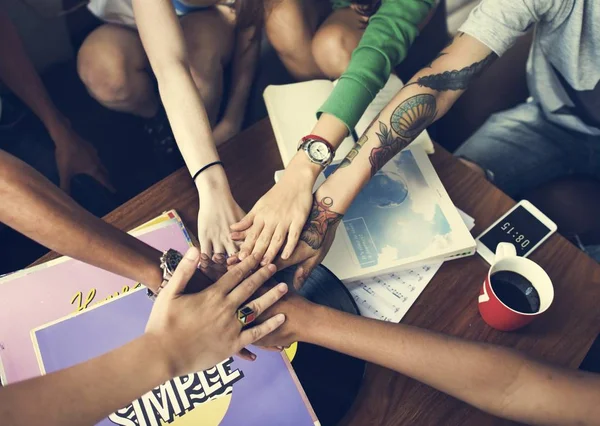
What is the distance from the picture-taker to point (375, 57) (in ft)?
3.17

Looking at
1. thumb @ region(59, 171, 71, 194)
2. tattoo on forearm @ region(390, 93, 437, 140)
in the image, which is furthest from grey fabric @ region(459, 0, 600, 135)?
thumb @ region(59, 171, 71, 194)

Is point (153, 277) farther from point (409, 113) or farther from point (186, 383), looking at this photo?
point (409, 113)

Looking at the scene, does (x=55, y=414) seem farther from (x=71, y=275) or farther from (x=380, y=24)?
(x=380, y=24)

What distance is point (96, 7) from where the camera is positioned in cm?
126

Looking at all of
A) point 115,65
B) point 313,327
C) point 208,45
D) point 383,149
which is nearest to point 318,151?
point 383,149

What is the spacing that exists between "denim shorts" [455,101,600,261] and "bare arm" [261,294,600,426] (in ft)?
2.05

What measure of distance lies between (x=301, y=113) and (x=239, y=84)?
47 centimetres

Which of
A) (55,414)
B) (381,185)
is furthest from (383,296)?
(55,414)

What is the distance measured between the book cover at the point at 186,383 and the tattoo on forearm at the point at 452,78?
59cm

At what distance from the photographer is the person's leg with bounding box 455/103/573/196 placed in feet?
4.10

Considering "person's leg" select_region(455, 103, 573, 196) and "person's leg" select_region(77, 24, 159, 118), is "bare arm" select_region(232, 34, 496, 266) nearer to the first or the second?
"person's leg" select_region(455, 103, 573, 196)

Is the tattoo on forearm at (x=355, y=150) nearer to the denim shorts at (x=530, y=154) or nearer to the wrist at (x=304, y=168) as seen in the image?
the wrist at (x=304, y=168)

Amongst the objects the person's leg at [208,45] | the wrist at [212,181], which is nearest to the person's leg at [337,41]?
the person's leg at [208,45]

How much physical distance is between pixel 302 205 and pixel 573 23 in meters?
0.67
